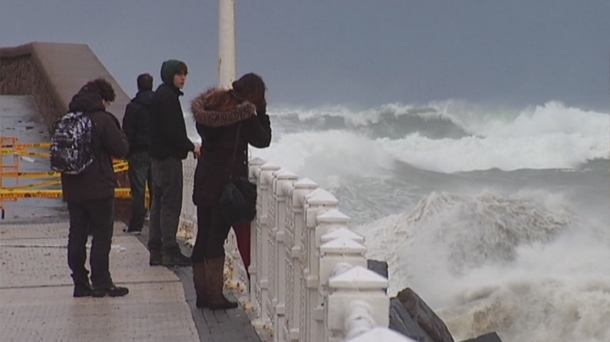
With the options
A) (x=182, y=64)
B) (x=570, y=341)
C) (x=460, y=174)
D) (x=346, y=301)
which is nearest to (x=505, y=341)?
(x=570, y=341)

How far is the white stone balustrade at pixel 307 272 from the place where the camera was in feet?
13.9

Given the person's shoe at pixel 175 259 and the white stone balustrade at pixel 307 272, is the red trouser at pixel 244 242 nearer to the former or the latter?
the white stone balustrade at pixel 307 272

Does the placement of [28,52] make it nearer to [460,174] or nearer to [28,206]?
[28,206]

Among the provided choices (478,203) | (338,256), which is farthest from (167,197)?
(478,203)

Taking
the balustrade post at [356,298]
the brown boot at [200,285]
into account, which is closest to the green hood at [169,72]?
the brown boot at [200,285]

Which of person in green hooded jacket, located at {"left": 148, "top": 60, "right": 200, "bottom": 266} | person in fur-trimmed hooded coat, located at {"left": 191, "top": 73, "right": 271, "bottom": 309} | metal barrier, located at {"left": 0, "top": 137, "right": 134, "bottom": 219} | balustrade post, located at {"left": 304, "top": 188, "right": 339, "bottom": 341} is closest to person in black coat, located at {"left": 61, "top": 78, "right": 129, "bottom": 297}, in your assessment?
person in green hooded jacket, located at {"left": 148, "top": 60, "right": 200, "bottom": 266}

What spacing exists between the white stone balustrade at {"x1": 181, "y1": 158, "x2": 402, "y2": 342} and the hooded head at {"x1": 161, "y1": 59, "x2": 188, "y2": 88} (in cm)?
108

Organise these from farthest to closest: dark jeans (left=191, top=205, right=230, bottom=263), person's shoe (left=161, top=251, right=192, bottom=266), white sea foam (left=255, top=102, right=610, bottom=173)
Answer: white sea foam (left=255, top=102, right=610, bottom=173) → person's shoe (left=161, top=251, right=192, bottom=266) → dark jeans (left=191, top=205, right=230, bottom=263)

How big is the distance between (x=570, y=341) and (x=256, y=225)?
8.68 meters

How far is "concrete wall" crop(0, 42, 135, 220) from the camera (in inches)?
741

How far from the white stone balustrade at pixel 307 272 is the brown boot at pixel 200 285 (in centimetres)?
31

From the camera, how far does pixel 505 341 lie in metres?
16.2

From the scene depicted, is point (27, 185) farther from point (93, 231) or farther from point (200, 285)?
point (200, 285)

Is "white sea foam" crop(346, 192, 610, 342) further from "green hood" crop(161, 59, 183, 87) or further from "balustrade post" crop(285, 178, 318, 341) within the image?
"balustrade post" crop(285, 178, 318, 341)
